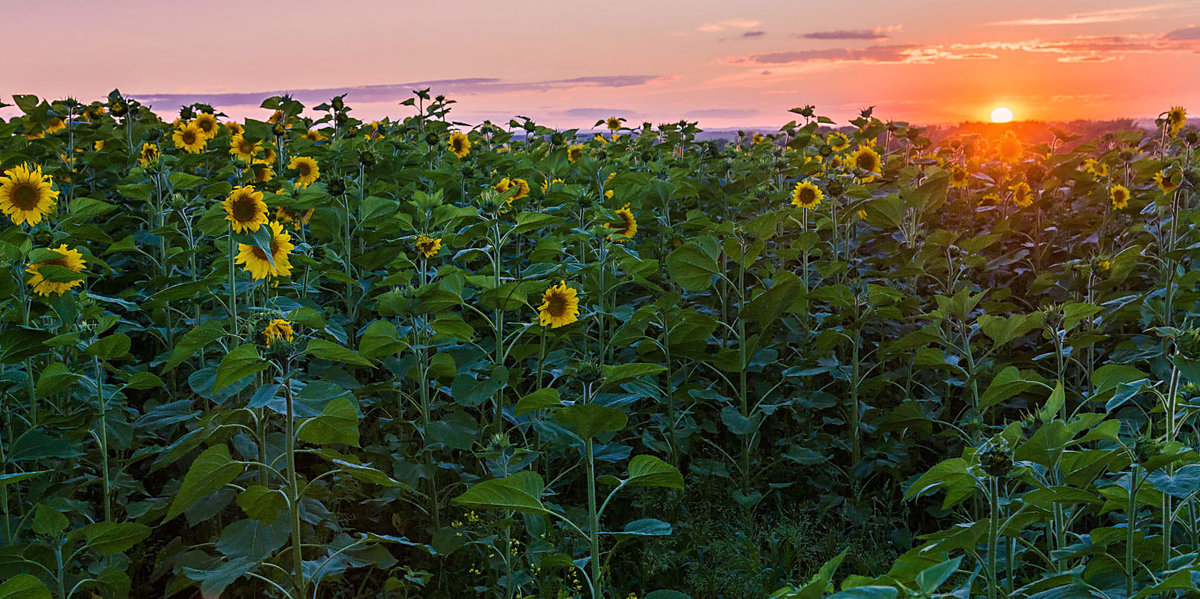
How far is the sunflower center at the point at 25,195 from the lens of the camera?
11.8 feet

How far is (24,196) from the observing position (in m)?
3.62

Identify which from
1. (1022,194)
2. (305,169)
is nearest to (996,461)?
(305,169)

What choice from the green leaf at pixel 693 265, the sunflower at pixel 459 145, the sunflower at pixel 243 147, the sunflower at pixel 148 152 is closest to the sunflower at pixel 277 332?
the green leaf at pixel 693 265

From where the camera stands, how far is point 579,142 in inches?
336

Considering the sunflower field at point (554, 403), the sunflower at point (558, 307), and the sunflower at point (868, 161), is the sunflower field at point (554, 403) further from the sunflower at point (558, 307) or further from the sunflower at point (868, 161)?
the sunflower at point (868, 161)

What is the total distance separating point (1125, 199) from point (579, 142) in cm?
451

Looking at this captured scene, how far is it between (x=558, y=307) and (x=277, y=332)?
115cm

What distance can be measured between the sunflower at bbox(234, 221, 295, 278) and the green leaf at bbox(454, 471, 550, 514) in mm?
1447

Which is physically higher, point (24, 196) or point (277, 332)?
point (24, 196)

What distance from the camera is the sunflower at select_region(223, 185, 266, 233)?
299cm

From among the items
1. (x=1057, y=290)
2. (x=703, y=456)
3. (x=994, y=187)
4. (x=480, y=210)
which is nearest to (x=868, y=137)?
(x=994, y=187)

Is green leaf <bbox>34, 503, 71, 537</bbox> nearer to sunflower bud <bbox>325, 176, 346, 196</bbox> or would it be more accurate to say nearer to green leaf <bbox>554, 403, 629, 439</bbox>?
green leaf <bbox>554, 403, 629, 439</bbox>

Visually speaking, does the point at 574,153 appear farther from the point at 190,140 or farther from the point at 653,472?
the point at 653,472

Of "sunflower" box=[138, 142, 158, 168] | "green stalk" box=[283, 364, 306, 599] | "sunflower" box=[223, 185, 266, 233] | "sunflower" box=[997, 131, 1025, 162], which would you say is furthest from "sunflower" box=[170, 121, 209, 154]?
"sunflower" box=[997, 131, 1025, 162]
